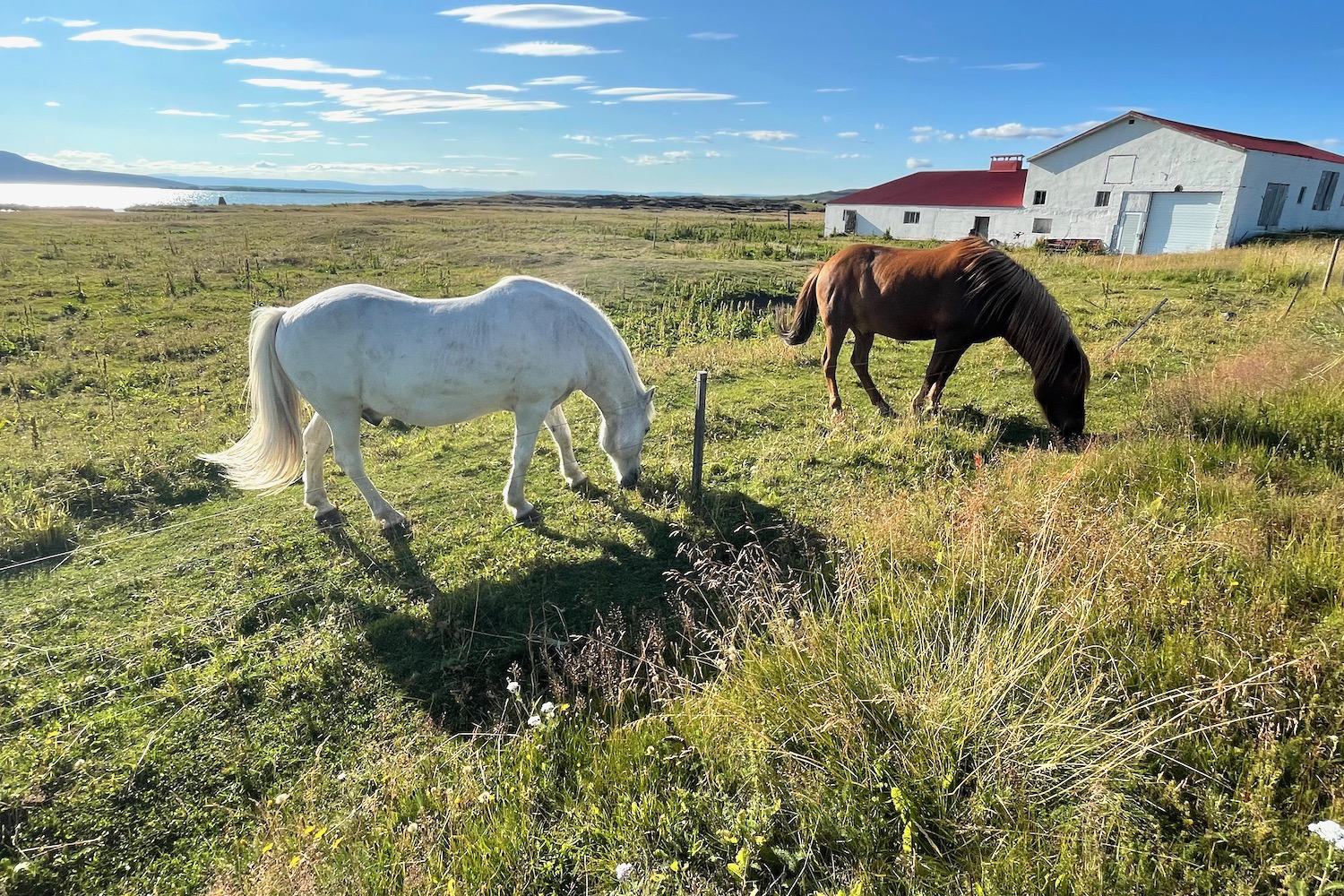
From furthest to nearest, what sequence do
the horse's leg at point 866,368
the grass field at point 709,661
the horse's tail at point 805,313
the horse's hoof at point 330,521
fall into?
the horse's tail at point 805,313, the horse's leg at point 866,368, the horse's hoof at point 330,521, the grass field at point 709,661

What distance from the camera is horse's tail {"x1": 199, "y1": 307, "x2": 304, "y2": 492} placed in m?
4.86

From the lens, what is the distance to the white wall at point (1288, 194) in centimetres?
2478

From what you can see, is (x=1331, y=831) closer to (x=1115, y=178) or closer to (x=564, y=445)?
(x=564, y=445)

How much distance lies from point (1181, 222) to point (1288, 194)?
5.83m

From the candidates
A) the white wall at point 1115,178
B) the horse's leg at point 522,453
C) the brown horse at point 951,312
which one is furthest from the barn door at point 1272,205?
the horse's leg at point 522,453

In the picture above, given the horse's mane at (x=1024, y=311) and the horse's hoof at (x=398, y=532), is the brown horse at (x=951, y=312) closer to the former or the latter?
the horse's mane at (x=1024, y=311)

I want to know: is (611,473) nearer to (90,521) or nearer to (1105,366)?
(90,521)

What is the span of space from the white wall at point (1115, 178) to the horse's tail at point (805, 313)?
26.4 metres

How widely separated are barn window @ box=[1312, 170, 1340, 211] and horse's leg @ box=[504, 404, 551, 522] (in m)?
40.4

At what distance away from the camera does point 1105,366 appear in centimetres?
904

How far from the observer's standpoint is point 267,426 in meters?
5.01

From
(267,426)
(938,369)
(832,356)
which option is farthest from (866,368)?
(267,426)

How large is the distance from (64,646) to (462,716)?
2.56 meters

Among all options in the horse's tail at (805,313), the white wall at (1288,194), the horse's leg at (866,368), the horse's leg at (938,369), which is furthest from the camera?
the white wall at (1288,194)
